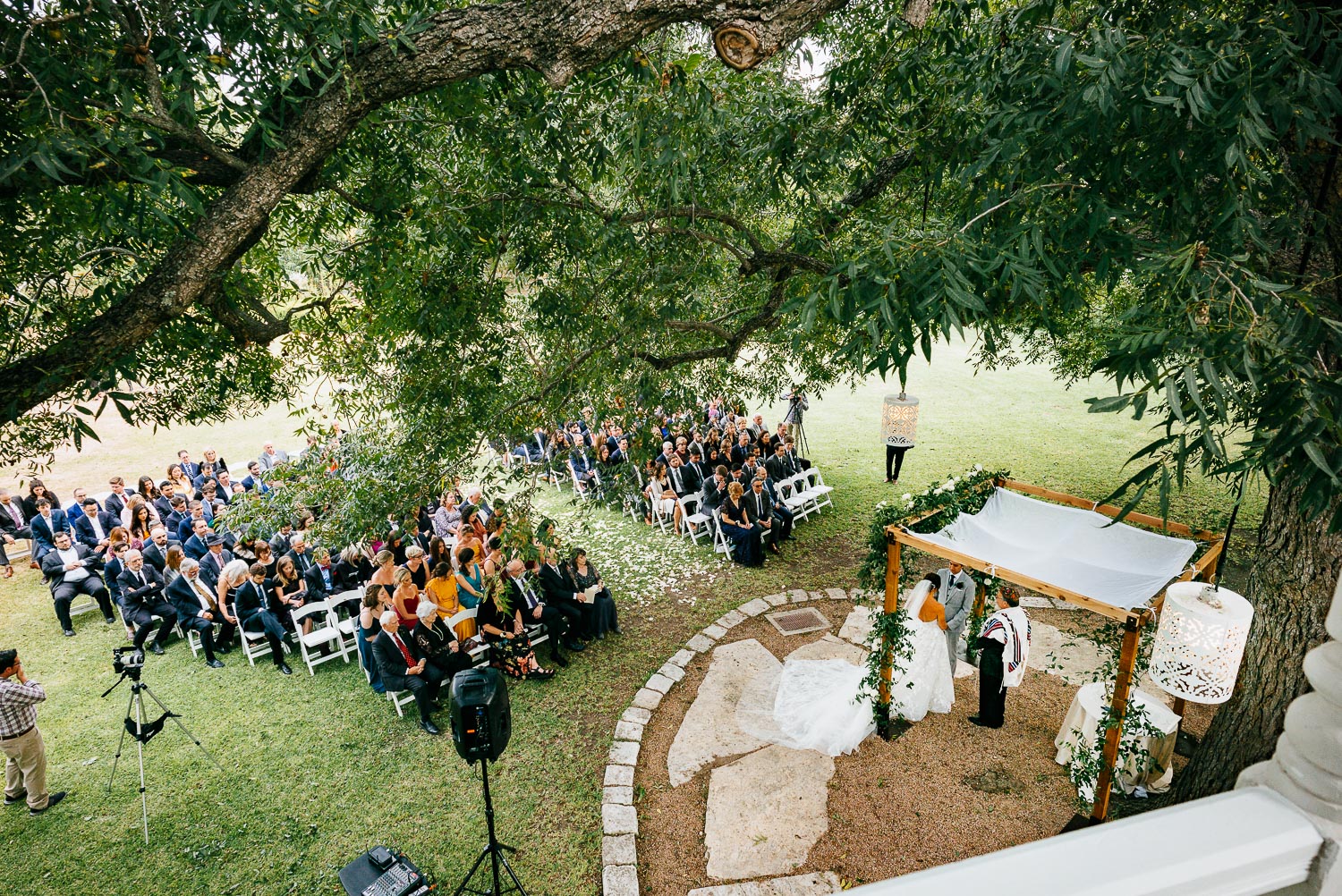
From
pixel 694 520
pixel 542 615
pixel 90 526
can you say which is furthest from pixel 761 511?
pixel 90 526

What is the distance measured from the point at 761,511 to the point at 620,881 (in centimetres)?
631

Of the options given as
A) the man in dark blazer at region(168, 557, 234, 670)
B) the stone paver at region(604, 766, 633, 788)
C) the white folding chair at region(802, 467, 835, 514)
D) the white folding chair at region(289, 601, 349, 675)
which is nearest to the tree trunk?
the stone paver at region(604, 766, 633, 788)

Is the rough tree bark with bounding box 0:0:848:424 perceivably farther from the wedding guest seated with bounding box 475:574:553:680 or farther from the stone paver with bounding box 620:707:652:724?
the stone paver with bounding box 620:707:652:724

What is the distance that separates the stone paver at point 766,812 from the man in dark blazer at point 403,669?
2.40 meters

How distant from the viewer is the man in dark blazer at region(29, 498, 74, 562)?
1045 cm

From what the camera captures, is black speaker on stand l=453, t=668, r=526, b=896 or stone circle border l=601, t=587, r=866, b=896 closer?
black speaker on stand l=453, t=668, r=526, b=896

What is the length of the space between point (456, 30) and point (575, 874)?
18.7 feet

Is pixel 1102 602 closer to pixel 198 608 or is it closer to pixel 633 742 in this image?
pixel 633 742

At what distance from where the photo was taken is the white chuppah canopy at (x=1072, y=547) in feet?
16.4

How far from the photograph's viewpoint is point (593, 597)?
8.40 metres

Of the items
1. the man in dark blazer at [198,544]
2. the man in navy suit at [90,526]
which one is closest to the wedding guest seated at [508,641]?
the man in dark blazer at [198,544]

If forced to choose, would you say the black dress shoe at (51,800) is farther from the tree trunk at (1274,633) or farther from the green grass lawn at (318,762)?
the tree trunk at (1274,633)

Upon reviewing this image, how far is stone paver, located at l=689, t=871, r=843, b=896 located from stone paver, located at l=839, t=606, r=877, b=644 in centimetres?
336

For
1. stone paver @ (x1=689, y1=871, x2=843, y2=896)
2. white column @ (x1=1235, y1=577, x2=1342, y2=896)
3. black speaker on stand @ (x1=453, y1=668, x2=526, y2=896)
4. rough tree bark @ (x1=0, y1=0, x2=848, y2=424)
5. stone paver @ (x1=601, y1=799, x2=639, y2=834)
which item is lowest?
stone paver @ (x1=689, y1=871, x2=843, y2=896)
